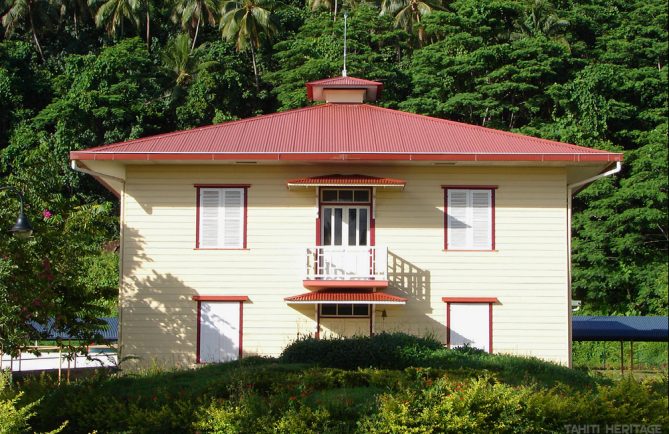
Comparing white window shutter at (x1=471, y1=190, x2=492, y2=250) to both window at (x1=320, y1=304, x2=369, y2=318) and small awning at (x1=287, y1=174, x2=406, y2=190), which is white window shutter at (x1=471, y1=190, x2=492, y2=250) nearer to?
small awning at (x1=287, y1=174, x2=406, y2=190)

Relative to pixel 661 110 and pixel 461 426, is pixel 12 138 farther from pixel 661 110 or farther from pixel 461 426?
pixel 461 426

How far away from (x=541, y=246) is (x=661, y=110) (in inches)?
1034

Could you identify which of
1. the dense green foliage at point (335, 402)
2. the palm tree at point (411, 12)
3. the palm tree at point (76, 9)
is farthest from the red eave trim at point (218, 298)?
the palm tree at point (76, 9)

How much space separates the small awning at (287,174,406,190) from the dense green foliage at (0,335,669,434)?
6463 mm

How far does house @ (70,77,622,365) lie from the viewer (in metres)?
22.9

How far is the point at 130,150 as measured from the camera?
22.5 meters

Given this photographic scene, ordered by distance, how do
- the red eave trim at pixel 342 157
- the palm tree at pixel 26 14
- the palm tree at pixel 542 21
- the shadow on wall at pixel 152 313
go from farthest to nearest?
1. the palm tree at pixel 26 14
2. the palm tree at pixel 542 21
3. the shadow on wall at pixel 152 313
4. the red eave trim at pixel 342 157

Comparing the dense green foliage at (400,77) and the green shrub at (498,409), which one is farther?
the dense green foliage at (400,77)

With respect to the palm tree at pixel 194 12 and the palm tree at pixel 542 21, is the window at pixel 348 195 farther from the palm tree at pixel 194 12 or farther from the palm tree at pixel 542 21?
the palm tree at pixel 194 12

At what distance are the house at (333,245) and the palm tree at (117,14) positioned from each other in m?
39.5

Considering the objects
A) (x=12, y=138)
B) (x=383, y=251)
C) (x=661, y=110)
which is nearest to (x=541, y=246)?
(x=383, y=251)

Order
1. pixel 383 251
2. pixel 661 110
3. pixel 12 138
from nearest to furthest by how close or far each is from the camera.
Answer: pixel 383 251, pixel 661 110, pixel 12 138

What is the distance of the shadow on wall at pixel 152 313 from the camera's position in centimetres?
2278

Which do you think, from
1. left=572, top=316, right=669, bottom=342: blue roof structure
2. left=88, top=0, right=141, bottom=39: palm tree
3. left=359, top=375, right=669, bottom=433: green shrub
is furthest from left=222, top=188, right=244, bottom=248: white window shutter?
left=88, top=0, right=141, bottom=39: palm tree
